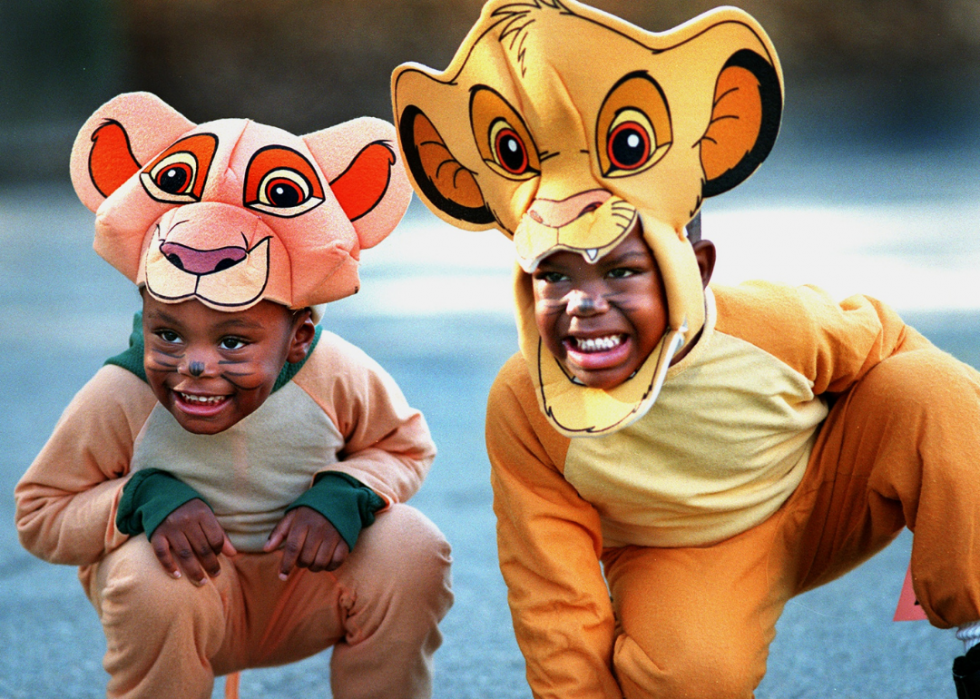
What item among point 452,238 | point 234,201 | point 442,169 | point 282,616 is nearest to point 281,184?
point 234,201

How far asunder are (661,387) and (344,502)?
38 centimetres

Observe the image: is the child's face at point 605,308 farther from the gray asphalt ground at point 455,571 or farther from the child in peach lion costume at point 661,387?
the gray asphalt ground at point 455,571

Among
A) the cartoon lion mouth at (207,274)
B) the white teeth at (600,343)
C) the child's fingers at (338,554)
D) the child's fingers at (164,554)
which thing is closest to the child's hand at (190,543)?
the child's fingers at (164,554)

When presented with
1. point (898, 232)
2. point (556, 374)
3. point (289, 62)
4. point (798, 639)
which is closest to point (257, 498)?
point (556, 374)

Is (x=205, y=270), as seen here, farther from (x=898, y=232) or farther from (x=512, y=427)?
(x=898, y=232)

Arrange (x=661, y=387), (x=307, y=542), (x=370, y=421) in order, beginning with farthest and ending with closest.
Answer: (x=370, y=421) → (x=307, y=542) → (x=661, y=387)

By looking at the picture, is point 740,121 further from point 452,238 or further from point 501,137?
point 452,238

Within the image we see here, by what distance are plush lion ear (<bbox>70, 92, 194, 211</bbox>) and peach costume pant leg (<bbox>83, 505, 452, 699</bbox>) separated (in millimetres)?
404

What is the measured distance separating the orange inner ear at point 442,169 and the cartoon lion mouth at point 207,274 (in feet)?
0.67

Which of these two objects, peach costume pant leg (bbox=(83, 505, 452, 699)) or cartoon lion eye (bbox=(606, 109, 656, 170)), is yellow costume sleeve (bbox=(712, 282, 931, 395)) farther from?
peach costume pant leg (bbox=(83, 505, 452, 699))

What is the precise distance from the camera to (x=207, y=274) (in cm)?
132

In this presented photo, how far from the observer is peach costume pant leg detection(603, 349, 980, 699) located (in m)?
1.27

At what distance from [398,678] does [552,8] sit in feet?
2.48

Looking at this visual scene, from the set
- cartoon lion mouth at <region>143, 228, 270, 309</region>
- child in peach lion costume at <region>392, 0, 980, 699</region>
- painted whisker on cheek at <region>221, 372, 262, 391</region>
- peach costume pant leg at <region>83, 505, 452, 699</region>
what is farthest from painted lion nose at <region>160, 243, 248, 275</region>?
peach costume pant leg at <region>83, 505, 452, 699</region>
